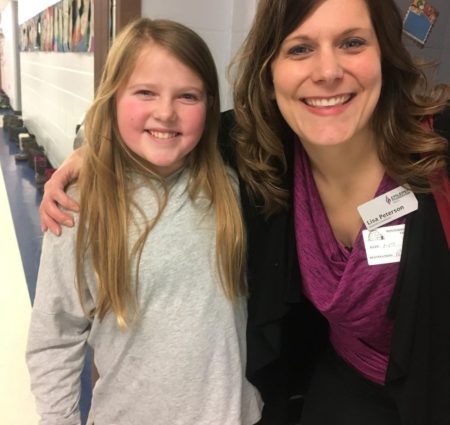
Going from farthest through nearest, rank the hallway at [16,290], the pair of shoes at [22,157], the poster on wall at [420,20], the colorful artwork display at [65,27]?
1. the pair of shoes at [22,157]
2. the colorful artwork display at [65,27]
3. the hallway at [16,290]
4. the poster on wall at [420,20]

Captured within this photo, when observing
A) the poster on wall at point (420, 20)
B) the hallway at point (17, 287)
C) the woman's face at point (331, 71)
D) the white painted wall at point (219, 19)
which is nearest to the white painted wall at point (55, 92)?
the hallway at point (17, 287)

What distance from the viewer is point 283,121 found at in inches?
46.3

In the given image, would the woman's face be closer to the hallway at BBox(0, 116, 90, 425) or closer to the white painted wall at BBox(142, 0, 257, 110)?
the white painted wall at BBox(142, 0, 257, 110)

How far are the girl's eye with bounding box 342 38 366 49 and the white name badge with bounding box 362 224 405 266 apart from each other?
40 centimetres

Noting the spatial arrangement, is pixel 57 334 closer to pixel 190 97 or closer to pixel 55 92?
pixel 190 97

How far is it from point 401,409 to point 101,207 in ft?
2.71

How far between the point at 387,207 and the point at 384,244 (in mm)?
85

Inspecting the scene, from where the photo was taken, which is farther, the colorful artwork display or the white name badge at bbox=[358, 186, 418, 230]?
the colorful artwork display

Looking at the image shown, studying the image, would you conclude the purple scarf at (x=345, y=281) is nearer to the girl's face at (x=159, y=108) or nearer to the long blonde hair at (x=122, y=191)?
the long blonde hair at (x=122, y=191)

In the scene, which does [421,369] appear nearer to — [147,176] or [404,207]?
[404,207]

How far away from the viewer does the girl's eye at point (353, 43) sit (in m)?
0.92

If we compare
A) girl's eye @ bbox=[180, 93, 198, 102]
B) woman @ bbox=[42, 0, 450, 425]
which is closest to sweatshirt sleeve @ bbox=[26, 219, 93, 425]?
woman @ bbox=[42, 0, 450, 425]

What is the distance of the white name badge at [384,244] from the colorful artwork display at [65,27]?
7.40 ft

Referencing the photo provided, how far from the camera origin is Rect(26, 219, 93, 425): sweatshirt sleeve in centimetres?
102
